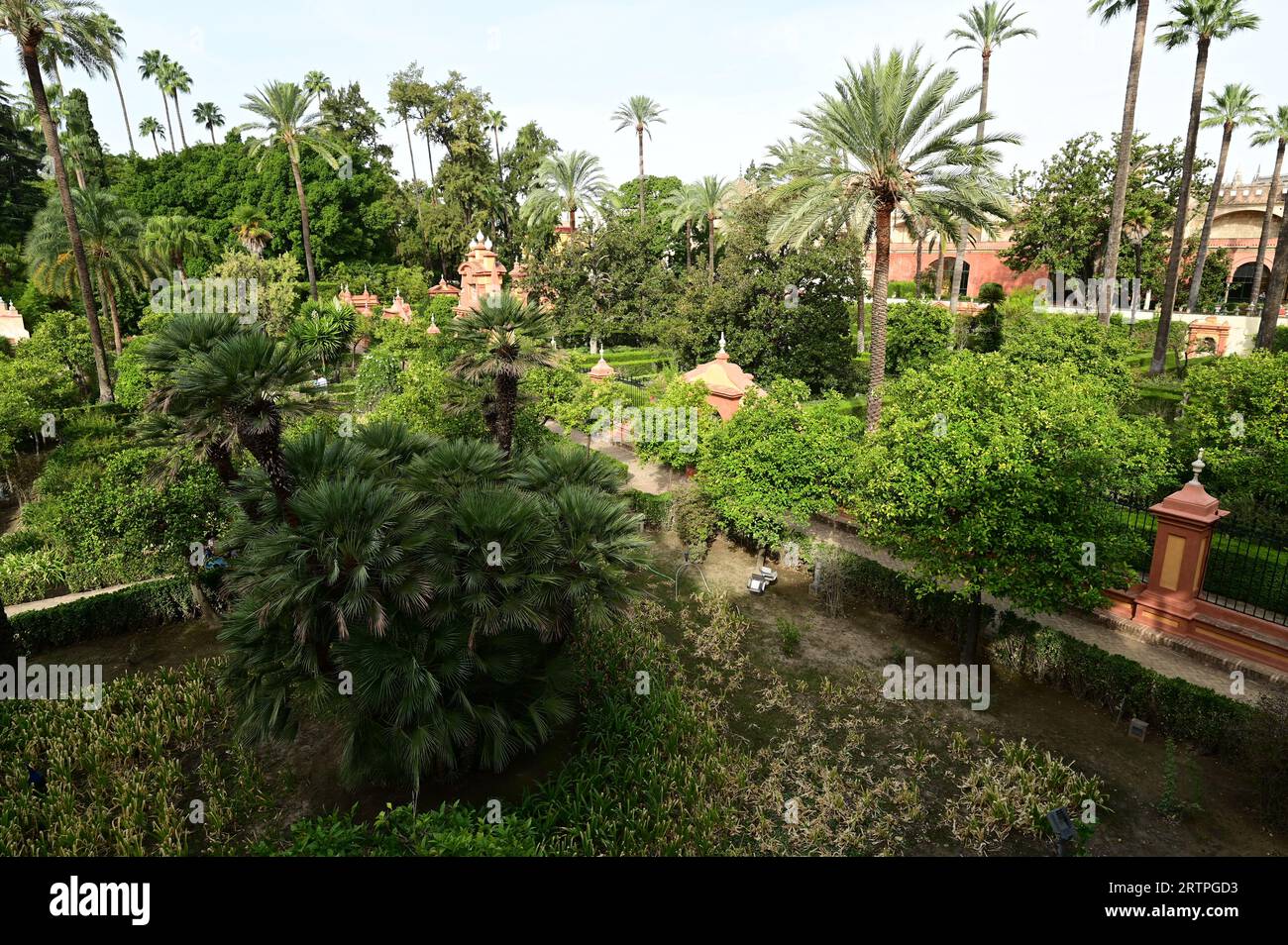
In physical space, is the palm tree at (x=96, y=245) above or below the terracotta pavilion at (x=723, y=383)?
above

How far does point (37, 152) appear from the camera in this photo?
168 feet

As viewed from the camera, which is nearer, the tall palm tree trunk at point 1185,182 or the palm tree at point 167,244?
the tall palm tree trunk at point 1185,182

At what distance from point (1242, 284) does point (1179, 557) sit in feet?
160

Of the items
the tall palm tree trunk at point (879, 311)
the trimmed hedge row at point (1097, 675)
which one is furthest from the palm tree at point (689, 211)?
the trimmed hedge row at point (1097, 675)

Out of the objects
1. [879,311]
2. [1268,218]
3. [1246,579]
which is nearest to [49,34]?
[879,311]

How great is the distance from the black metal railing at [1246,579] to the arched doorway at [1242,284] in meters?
44.6

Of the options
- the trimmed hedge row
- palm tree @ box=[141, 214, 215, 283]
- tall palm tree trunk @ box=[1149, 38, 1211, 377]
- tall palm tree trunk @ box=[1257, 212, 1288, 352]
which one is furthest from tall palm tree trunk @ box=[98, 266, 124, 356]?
tall palm tree trunk @ box=[1149, 38, 1211, 377]

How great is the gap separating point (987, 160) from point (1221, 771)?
1503 centimetres

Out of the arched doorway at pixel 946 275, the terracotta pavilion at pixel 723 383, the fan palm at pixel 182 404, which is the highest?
the arched doorway at pixel 946 275

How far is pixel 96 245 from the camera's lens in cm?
3222

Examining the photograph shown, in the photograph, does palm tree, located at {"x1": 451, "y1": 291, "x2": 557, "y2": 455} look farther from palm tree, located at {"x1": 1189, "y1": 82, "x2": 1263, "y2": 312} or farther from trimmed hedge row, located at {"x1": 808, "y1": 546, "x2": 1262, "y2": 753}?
palm tree, located at {"x1": 1189, "y1": 82, "x2": 1263, "y2": 312}

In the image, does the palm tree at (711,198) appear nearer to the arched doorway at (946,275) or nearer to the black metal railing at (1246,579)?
the arched doorway at (946,275)

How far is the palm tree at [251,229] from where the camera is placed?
149 ft
